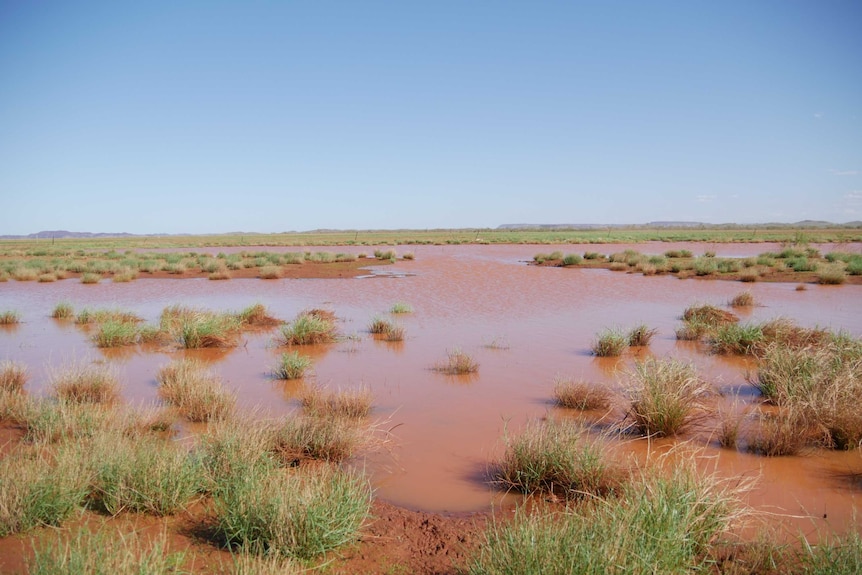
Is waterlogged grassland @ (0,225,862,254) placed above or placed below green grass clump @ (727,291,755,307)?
above

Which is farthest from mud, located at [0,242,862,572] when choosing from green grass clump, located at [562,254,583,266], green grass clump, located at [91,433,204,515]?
green grass clump, located at [562,254,583,266]

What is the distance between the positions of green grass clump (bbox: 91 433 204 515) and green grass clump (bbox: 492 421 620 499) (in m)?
2.77

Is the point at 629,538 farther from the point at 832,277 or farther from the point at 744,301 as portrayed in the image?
the point at 832,277

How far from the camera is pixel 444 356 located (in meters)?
10.7

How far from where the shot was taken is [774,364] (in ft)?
24.5

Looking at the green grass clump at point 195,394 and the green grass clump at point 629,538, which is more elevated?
the green grass clump at point 629,538

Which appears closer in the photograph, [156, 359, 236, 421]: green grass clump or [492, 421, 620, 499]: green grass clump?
[492, 421, 620, 499]: green grass clump

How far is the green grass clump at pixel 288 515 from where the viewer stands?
3.83 m

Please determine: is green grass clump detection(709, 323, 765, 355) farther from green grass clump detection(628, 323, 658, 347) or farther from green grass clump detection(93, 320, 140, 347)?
green grass clump detection(93, 320, 140, 347)

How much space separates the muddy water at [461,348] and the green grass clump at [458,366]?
219 mm

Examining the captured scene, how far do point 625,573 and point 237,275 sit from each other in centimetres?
2748

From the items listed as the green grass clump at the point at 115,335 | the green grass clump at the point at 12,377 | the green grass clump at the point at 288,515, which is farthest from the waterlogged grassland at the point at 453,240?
the green grass clump at the point at 12,377

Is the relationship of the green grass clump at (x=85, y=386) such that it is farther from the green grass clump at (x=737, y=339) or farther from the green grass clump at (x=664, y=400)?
the green grass clump at (x=737, y=339)

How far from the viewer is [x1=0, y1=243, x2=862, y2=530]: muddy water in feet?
17.9
